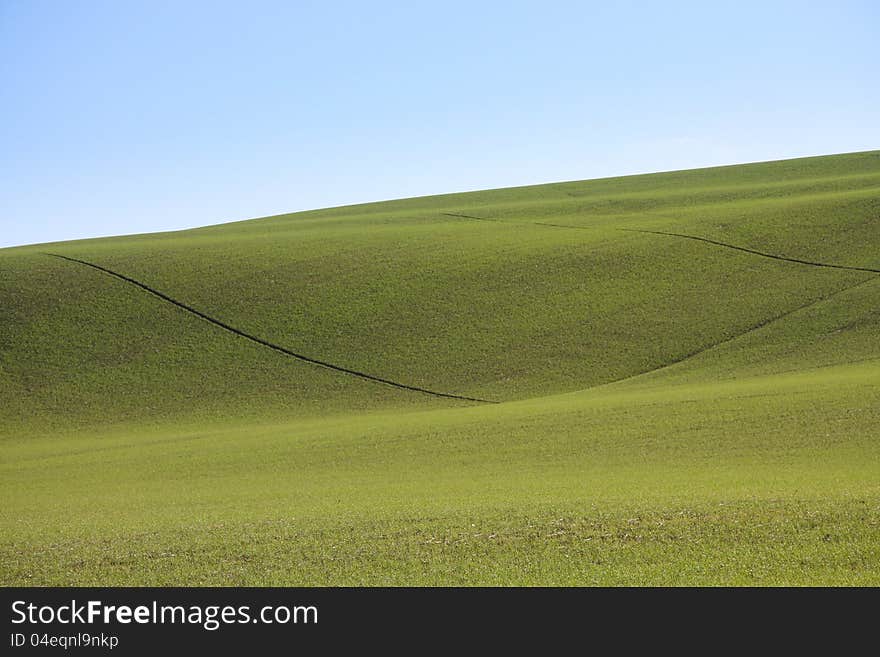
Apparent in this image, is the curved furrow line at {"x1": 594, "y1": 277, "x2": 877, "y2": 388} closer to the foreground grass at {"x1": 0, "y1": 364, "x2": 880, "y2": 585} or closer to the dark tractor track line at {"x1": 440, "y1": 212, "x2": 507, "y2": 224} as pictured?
the foreground grass at {"x1": 0, "y1": 364, "x2": 880, "y2": 585}

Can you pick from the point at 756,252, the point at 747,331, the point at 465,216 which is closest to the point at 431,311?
the point at 747,331

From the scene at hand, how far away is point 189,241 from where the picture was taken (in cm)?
5662

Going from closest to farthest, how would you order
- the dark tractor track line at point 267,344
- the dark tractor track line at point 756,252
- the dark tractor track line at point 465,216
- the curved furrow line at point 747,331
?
the dark tractor track line at point 267,344, the curved furrow line at point 747,331, the dark tractor track line at point 756,252, the dark tractor track line at point 465,216

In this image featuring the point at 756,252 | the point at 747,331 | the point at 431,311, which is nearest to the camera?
the point at 747,331

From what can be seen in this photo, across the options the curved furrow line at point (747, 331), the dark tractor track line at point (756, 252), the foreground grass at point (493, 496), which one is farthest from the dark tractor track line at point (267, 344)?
the dark tractor track line at point (756, 252)

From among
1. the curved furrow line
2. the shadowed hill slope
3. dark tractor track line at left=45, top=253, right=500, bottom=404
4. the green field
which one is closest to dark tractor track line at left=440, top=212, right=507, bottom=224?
the green field

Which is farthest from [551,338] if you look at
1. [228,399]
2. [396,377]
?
[228,399]

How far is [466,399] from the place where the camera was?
1235 inches

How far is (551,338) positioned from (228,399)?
13446 mm

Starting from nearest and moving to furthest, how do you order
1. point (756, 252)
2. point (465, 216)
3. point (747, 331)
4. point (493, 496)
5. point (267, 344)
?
point (493, 496) < point (747, 331) < point (267, 344) < point (756, 252) < point (465, 216)

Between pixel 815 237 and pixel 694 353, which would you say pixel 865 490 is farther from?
pixel 815 237

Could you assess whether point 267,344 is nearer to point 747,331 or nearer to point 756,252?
point 747,331

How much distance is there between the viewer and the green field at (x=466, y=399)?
1068 centimetres

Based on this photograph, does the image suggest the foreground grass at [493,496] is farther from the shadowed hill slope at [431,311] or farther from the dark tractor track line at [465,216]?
the dark tractor track line at [465,216]
